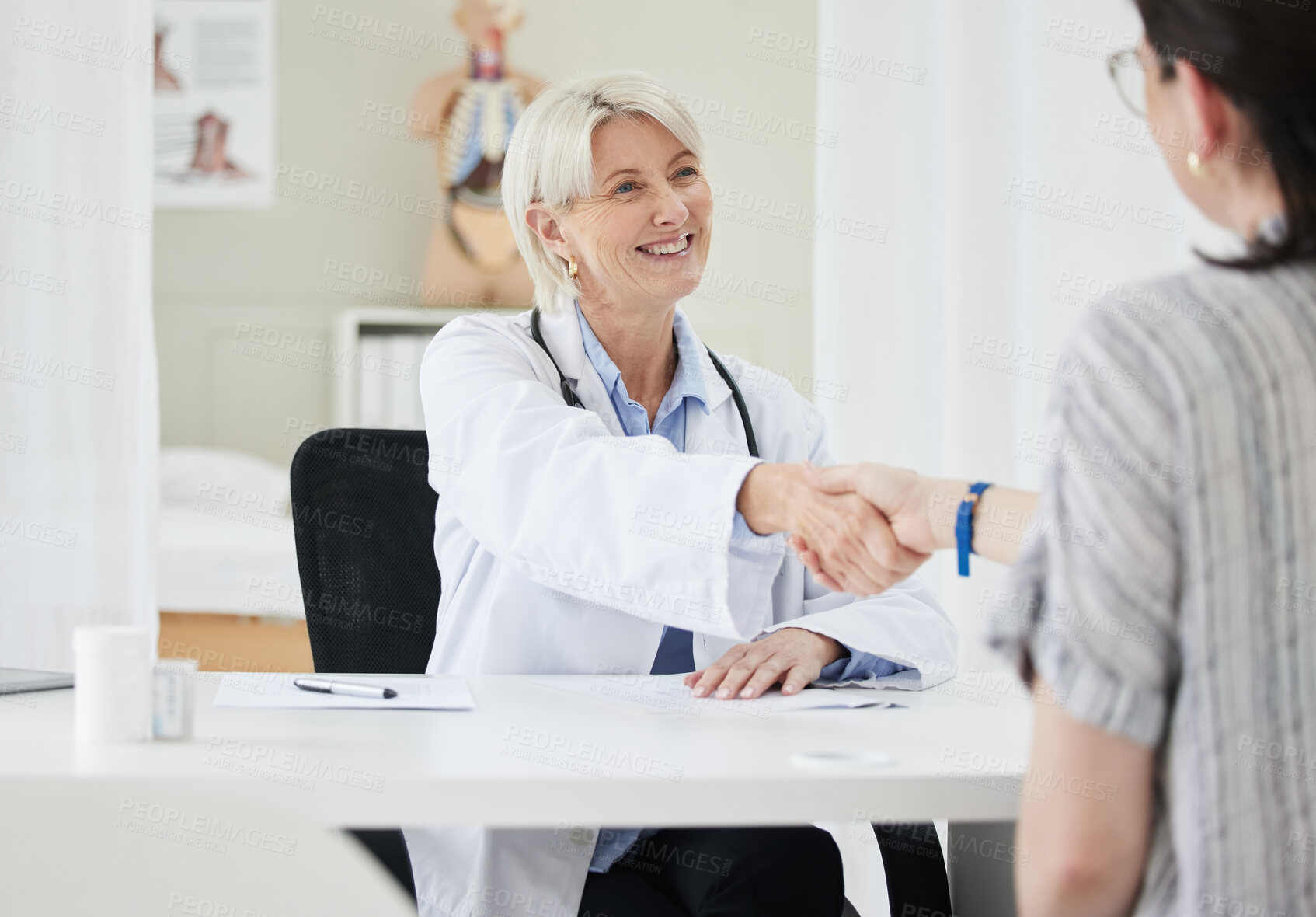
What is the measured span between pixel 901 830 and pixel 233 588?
2.52 meters

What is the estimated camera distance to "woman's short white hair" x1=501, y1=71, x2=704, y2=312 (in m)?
1.55

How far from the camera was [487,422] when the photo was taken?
126cm

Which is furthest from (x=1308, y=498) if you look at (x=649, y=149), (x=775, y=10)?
(x=775, y=10)

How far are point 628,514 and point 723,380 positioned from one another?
1.65ft

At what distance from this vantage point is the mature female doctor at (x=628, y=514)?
3.66ft

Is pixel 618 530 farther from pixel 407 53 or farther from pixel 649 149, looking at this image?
pixel 407 53

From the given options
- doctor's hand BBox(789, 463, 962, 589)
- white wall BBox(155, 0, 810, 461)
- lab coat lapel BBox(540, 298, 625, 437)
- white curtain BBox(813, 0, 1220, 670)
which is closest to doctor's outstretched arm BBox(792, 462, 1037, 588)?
doctor's hand BBox(789, 463, 962, 589)

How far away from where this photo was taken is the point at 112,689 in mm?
864

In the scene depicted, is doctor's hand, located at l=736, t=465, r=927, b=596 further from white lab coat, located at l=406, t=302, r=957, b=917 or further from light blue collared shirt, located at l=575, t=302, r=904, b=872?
light blue collared shirt, located at l=575, t=302, r=904, b=872

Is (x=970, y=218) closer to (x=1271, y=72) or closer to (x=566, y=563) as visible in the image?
(x=566, y=563)

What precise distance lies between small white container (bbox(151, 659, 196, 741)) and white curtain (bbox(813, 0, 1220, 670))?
133cm

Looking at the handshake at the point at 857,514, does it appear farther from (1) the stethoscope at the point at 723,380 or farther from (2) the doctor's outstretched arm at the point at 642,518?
(1) the stethoscope at the point at 723,380

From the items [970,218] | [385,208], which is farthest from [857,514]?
[385,208]

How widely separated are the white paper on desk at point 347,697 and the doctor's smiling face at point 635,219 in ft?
2.08
